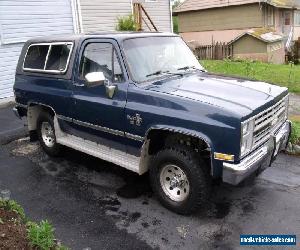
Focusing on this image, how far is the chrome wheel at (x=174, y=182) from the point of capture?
16.0ft

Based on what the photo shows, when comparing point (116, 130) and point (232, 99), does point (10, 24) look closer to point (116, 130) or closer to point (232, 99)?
point (116, 130)

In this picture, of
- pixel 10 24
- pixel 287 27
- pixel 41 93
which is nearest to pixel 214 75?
pixel 41 93

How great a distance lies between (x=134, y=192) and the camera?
5.70 meters

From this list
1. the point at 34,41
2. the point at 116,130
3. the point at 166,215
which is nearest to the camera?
the point at 166,215

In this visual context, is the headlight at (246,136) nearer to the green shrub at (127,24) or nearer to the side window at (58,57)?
the side window at (58,57)

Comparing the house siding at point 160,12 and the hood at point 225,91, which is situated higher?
the house siding at point 160,12

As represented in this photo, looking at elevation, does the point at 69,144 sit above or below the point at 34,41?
below

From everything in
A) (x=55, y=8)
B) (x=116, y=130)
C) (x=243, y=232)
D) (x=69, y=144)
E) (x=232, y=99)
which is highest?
(x=55, y=8)

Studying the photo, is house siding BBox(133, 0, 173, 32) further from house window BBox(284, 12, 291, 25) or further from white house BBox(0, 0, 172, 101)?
house window BBox(284, 12, 291, 25)

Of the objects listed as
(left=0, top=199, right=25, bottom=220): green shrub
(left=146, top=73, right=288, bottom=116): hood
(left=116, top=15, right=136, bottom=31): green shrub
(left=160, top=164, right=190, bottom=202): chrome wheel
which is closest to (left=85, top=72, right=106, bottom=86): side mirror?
(left=146, top=73, right=288, bottom=116): hood

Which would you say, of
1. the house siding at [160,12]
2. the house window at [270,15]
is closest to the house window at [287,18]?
the house window at [270,15]

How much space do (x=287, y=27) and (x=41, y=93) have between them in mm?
33039

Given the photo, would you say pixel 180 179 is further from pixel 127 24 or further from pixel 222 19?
pixel 222 19

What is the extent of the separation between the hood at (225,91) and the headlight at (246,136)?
0.12 metres
